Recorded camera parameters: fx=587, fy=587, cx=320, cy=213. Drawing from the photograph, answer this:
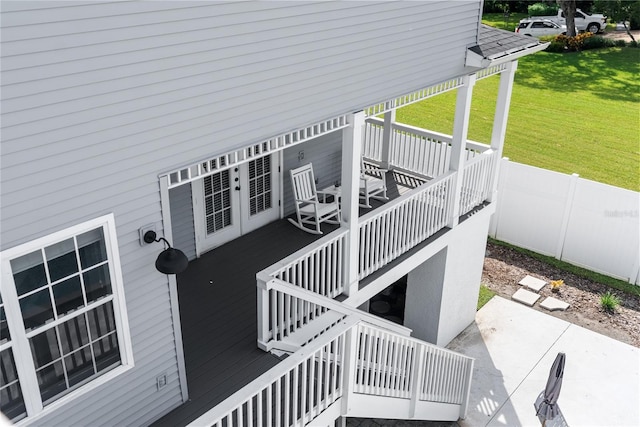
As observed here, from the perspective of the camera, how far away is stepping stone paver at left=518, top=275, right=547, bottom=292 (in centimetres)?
1397

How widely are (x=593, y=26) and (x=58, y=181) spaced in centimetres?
3799

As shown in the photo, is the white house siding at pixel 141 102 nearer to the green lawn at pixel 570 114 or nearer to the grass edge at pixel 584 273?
the grass edge at pixel 584 273

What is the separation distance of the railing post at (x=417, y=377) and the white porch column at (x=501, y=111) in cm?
472

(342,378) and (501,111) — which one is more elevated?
(501,111)

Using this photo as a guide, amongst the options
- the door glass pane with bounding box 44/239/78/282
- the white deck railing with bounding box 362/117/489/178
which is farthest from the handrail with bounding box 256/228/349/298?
the white deck railing with bounding box 362/117/489/178

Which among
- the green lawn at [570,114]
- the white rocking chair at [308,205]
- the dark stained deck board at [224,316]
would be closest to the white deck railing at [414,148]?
the white rocking chair at [308,205]

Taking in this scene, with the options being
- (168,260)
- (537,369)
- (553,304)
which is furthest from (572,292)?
(168,260)

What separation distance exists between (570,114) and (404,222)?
57.5 ft

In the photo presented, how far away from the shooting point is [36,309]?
195 inches

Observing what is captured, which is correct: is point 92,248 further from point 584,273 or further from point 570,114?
point 570,114

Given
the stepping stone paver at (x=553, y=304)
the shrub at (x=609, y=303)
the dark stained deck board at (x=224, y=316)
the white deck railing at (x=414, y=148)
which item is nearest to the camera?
the dark stained deck board at (x=224, y=316)

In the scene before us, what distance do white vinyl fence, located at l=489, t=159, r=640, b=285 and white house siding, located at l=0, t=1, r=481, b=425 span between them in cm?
874

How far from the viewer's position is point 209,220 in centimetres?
952

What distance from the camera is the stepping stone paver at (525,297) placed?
13.5 meters
